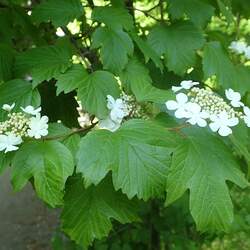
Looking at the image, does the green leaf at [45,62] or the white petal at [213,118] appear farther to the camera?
the green leaf at [45,62]

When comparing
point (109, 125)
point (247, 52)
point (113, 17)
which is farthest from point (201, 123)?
point (247, 52)

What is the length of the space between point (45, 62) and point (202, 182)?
66 centimetres

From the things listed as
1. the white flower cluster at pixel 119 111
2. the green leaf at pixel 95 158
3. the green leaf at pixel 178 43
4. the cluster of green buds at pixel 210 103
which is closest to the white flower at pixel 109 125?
the white flower cluster at pixel 119 111

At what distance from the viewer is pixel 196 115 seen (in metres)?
1.22

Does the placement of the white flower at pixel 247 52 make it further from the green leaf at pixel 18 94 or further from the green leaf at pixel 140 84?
the green leaf at pixel 18 94

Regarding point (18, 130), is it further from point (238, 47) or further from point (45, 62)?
point (238, 47)

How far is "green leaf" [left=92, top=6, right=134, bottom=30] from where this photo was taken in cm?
159

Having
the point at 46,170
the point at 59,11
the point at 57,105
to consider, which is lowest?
the point at 57,105

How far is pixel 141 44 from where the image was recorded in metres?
1.62

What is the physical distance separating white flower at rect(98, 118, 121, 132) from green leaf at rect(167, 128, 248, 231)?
0.18 metres

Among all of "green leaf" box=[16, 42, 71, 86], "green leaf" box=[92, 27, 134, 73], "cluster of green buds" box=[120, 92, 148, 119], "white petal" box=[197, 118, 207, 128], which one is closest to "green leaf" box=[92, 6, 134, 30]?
"green leaf" box=[92, 27, 134, 73]

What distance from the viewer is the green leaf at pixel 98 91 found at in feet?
4.60

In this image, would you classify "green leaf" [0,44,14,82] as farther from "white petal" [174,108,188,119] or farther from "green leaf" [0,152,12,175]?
"white petal" [174,108,188,119]

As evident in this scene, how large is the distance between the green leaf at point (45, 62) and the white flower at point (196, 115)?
0.46 m
